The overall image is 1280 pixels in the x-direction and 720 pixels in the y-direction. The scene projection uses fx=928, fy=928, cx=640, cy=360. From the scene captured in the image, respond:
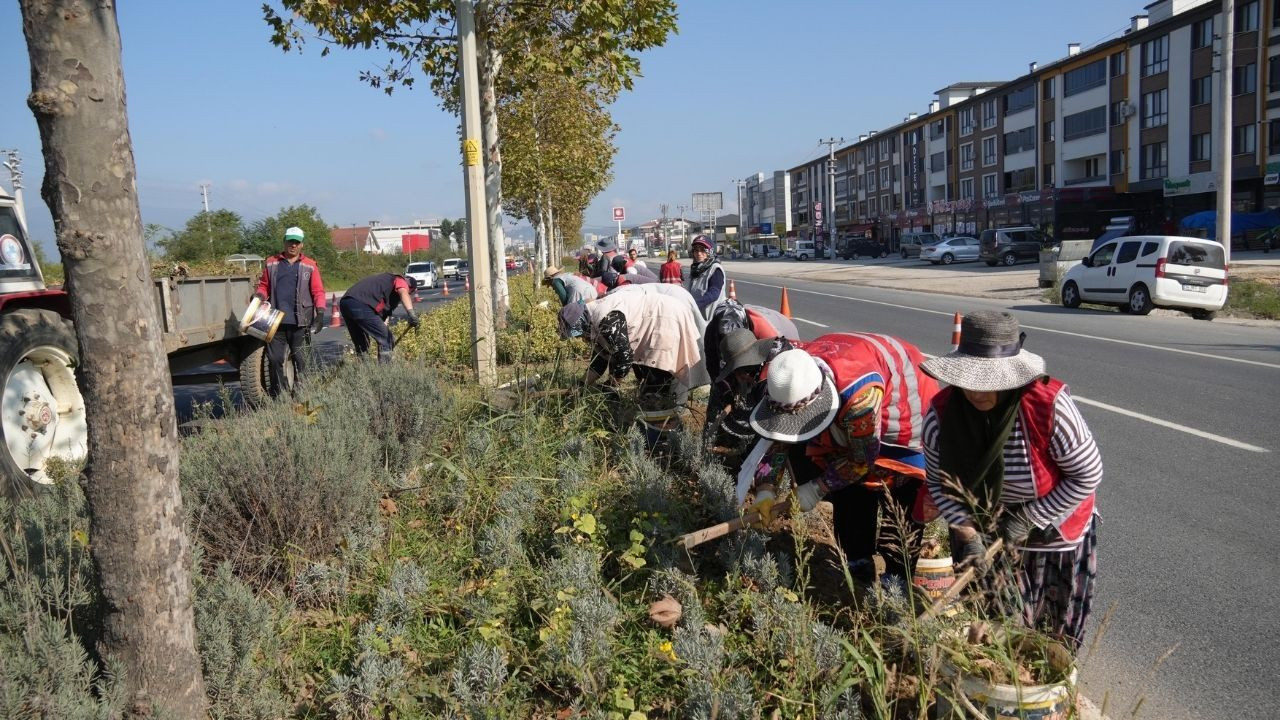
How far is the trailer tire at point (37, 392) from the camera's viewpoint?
536 centimetres

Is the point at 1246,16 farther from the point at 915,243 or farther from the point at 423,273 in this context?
the point at 423,273

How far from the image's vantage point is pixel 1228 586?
4.27m

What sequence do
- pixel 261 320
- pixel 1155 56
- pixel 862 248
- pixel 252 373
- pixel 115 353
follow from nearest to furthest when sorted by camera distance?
pixel 115 353 → pixel 261 320 → pixel 252 373 → pixel 1155 56 → pixel 862 248

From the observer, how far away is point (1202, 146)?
44469 millimetres

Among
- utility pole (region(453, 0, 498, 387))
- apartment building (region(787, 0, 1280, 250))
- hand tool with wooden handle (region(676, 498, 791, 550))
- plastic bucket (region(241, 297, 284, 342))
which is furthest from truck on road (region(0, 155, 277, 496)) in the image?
apartment building (region(787, 0, 1280, 250))

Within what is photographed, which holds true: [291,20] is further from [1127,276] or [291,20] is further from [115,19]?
[1127,276]

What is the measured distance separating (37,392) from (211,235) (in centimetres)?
3729

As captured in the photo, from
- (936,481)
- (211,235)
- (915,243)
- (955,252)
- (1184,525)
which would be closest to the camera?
(936,481)

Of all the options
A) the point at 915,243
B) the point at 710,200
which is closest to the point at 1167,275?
the point at 915,243

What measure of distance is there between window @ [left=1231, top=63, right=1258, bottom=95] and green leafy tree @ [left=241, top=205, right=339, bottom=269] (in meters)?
45.1

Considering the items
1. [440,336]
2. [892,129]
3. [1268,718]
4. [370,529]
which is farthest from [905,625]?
[892,129]

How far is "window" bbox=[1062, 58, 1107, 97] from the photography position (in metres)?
52.1

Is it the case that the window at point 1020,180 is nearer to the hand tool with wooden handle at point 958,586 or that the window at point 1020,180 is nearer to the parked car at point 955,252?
the parked car at point 955,252

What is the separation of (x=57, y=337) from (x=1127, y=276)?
18.1 meters
